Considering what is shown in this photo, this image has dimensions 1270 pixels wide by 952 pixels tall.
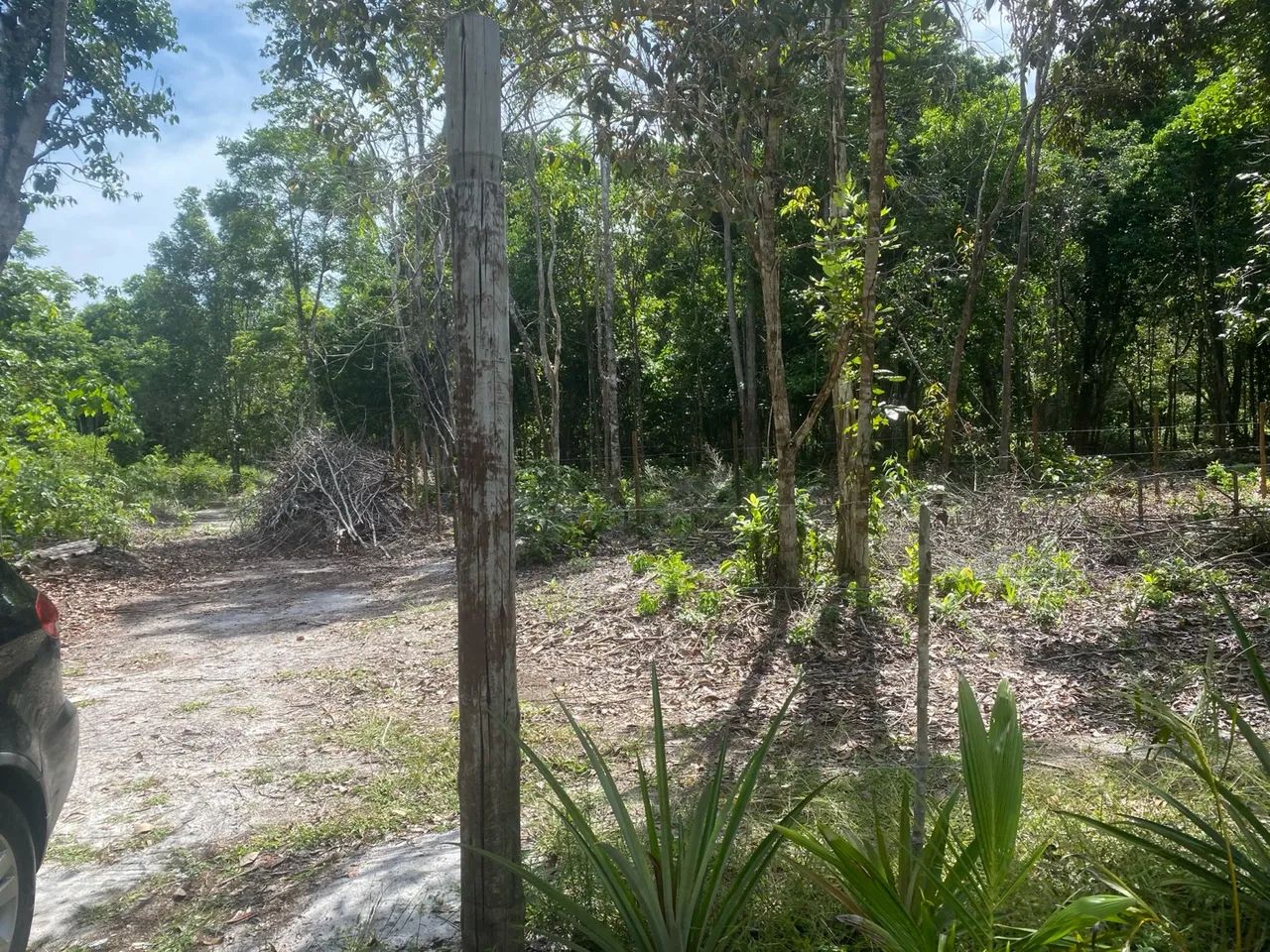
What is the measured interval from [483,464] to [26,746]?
1885 mm

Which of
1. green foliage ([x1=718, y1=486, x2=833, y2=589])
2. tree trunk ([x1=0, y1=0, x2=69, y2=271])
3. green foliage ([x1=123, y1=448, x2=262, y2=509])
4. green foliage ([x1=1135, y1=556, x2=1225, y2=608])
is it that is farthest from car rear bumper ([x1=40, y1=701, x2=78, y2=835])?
green foliage ([x1=123, y1=448, x2=262, y2=509])

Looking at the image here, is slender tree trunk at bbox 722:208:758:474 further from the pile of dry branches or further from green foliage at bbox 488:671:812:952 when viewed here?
green foliage at bbox 488:671:812:952

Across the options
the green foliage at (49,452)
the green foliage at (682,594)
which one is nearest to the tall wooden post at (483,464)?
the green foliage at (682,594)

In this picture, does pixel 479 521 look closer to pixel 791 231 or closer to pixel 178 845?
pixel 178 845

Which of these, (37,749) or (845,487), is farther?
(845,487)

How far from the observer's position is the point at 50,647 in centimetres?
329

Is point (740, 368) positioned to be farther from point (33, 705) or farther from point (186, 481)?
point (186, 481)

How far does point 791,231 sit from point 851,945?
60.5 feet

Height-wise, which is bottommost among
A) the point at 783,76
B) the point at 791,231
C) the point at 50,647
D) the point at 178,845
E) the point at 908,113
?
the point at 178,845

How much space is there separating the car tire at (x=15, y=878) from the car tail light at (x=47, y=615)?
2.24ft

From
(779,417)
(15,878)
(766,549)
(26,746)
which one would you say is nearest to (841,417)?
(779,417)

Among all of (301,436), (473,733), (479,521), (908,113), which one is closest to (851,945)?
(473,733)

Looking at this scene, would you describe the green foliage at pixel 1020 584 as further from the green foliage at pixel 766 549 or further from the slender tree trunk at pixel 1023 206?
the slender tree trunk at pixel 1023 206

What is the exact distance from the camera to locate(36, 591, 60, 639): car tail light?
10.8 feet
